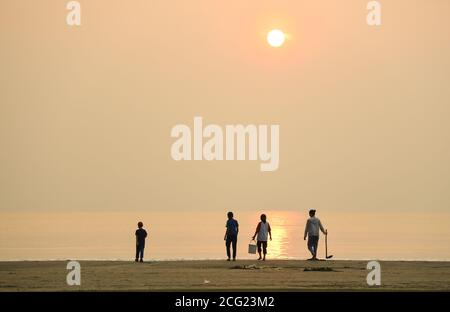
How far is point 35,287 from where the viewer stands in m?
28.8

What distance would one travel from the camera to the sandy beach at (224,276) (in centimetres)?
2877

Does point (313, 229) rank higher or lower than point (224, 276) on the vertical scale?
higher

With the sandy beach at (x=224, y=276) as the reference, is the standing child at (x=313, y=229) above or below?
above

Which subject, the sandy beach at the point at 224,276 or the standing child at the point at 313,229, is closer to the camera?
the sandy beach at the point at 224,276

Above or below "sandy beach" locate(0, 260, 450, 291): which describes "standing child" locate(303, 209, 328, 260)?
above

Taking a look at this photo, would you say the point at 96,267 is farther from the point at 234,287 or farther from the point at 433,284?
the point at 433,284

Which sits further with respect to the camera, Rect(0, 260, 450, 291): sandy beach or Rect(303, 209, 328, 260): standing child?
Rect(303, 209, 328, 260): standing child

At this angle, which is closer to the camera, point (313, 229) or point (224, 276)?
point (224, 276)

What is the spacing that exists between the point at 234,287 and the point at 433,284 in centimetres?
568

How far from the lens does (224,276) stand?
32.0 meters

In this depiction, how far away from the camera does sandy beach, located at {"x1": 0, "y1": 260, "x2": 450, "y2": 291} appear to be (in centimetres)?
2877
